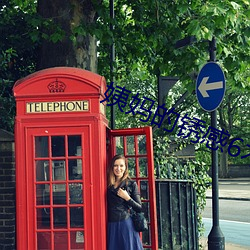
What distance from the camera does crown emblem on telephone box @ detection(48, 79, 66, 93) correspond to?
6109 mm

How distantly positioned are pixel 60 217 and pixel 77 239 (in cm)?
31

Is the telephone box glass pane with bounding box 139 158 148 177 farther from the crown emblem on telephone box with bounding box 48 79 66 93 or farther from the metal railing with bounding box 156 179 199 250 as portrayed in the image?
the crown emblem on telephone box with bounding box 48 79 66 93

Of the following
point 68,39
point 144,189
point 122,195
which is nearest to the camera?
point 122,195

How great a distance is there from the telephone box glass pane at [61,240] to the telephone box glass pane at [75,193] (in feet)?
1.23

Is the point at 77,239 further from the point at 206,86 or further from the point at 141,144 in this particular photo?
the point at 206,86

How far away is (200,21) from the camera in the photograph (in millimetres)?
7559

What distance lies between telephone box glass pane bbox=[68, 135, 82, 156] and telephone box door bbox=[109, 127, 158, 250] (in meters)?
0.91

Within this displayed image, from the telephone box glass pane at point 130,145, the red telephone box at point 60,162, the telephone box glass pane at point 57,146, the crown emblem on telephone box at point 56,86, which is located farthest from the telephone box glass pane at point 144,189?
the crown emblem on telephone box at point 56,86

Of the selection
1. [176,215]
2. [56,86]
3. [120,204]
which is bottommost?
[176,215]

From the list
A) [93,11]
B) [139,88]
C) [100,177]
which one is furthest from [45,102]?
[139,88]

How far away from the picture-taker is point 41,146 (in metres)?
6.06

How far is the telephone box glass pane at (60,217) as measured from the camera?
609 cm

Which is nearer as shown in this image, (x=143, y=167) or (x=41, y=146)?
(x=41, y=146)

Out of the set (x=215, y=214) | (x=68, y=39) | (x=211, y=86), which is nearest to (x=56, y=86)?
(x=211, y=86)
